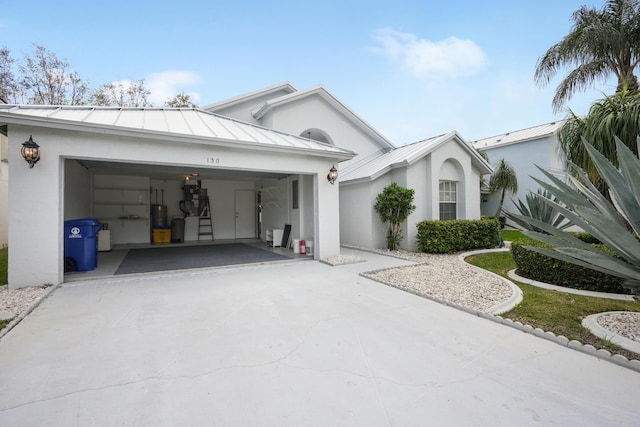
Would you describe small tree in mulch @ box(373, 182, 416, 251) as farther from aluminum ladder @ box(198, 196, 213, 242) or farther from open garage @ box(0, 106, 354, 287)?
aluminum ladder @ box(198, 196, 213, 242)

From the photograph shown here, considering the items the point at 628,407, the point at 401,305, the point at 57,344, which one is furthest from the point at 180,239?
the point at 628,407

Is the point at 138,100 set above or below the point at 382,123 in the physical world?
above

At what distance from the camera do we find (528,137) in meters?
18.1

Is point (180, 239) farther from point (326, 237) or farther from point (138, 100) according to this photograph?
point (138, 100)

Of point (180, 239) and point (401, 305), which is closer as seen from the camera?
point (401, 305)

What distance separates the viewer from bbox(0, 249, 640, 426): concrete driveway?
7.35ft

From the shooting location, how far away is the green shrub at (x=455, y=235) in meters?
9.80

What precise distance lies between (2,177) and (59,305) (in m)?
10.9

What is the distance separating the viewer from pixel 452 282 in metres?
6.20

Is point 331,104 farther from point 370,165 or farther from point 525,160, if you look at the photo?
point 525,160

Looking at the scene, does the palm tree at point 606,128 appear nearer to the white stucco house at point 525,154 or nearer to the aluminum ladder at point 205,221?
the white stucco house at point 525,154

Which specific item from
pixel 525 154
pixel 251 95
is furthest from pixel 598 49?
pixel 251 95

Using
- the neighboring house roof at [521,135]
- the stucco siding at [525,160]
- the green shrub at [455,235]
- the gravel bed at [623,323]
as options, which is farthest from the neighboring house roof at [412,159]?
the neighboring house roof at [521,135]

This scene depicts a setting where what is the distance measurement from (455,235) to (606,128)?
4694 millimetres
